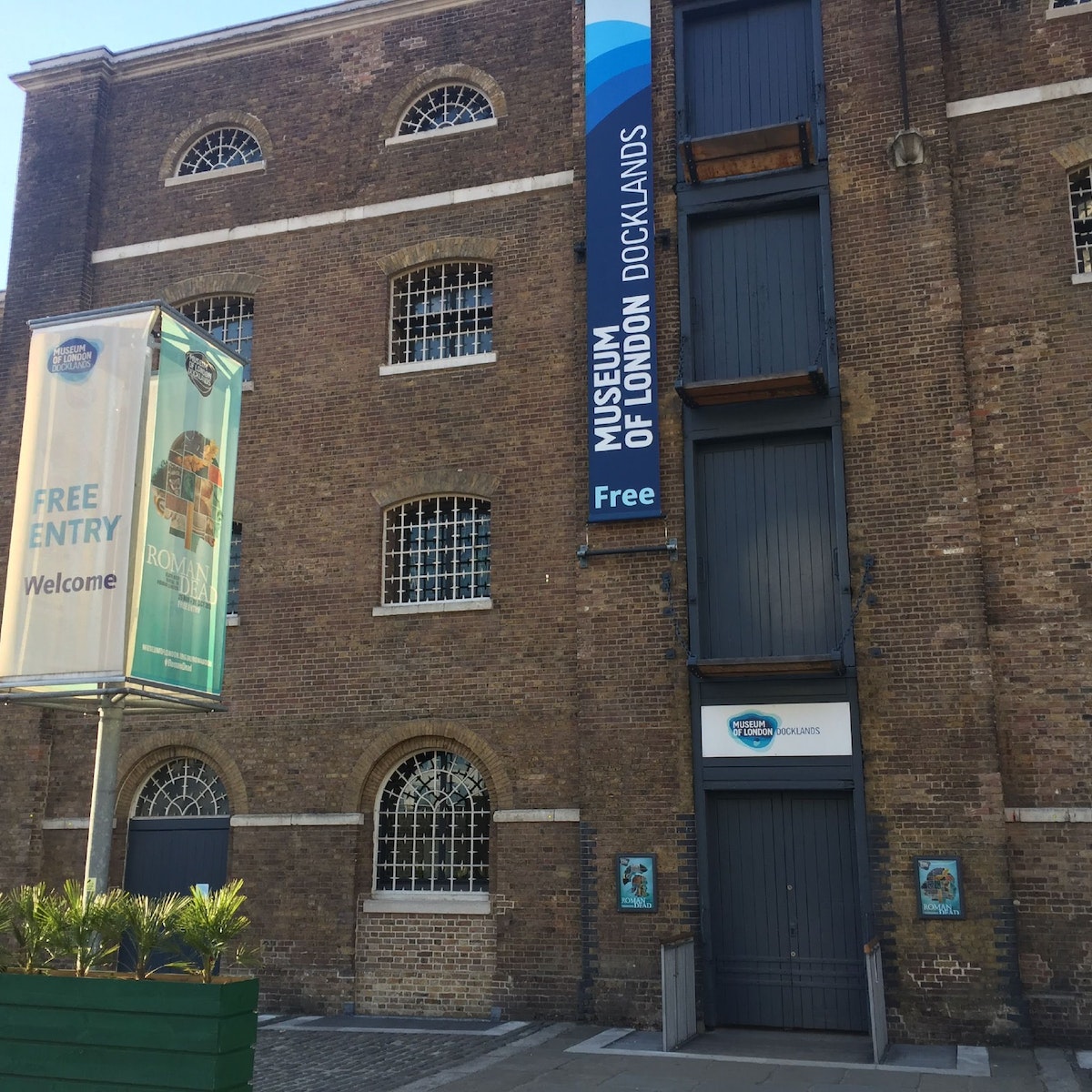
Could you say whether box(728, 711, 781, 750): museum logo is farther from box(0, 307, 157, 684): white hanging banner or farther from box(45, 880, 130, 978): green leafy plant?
box(45, 880, 130, 978): green leafy plant

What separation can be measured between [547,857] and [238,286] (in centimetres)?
912

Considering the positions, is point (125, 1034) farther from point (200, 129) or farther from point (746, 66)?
point (200, 129)

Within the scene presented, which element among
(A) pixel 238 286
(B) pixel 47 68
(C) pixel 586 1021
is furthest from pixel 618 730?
(B) pixel 47 68

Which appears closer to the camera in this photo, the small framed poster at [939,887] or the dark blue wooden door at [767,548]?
the small framed poster at [939,887]

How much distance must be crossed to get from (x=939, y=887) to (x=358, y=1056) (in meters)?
6.09

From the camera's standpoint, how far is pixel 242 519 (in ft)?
54.1

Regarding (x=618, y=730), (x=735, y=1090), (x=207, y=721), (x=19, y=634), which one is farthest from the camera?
(x=207, y=721)

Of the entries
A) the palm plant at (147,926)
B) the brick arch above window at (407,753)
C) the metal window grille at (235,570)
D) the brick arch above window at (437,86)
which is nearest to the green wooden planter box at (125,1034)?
the palm plant at (147,926)

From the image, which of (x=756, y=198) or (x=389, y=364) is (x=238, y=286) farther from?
(x=756, y=198)

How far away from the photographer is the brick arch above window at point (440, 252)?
16.2m

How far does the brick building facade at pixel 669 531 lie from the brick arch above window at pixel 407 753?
55 millimetres

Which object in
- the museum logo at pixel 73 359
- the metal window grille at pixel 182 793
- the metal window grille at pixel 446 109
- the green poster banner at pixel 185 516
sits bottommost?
the metal window grille at pixel 182 793

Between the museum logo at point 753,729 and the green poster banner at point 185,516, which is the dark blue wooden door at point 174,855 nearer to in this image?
the museum logo at point 753,729

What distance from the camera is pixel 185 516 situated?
30.1ft
